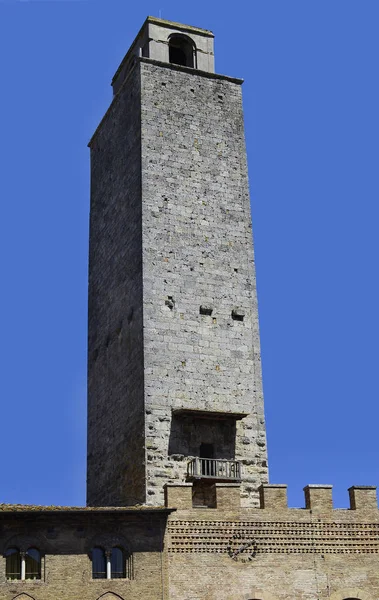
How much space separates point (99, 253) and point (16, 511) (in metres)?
14.9

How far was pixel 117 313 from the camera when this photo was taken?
35375mm

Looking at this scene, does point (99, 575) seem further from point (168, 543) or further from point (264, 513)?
point (264, 513)

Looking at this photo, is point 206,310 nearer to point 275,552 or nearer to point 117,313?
point 117,313

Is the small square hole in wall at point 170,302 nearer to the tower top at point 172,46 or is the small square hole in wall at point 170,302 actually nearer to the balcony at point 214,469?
the balcony at point 214,469

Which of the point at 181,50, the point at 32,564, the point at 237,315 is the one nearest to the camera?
the point at 32,564

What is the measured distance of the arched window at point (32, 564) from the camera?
83.0 feet

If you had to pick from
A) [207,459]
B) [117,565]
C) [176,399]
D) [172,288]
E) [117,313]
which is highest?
[172,288]

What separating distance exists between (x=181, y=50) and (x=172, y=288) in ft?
37.1

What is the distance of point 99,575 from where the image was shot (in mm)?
25750

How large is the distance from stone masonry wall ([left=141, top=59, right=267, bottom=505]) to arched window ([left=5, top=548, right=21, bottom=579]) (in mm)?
5943

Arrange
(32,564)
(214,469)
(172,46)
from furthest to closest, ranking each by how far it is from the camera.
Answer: (172,46), (214,469), (32,564)

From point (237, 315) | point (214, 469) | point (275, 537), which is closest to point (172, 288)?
point (237, 315)

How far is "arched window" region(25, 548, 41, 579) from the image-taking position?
83.0 ft

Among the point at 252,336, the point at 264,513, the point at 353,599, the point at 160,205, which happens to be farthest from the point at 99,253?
the point at 353,599
